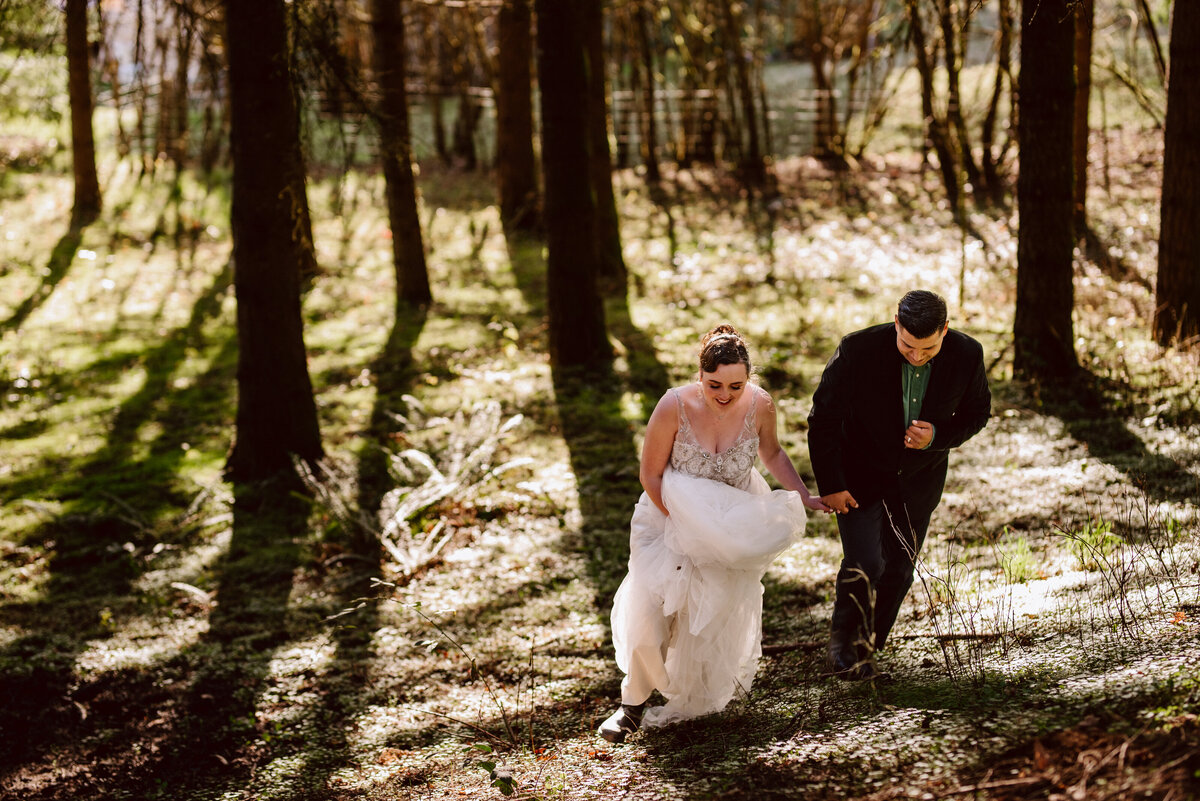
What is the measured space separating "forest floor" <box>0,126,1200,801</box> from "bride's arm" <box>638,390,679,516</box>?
3.75ft

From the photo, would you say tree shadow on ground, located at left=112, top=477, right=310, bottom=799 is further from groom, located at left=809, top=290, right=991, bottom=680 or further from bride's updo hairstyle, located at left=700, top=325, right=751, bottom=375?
groom, located at left=809, top=290, right=991, bottom=680

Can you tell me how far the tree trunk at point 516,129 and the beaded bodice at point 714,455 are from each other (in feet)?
46.2

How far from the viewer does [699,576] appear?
4.42 meters

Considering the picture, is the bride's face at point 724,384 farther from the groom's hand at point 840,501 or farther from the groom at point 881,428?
the groom's hand at point 840,501

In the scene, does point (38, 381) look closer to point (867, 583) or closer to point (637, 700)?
point (637, 700)

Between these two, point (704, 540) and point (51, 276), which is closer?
point (704, 540)

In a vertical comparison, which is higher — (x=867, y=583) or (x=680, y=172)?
(x=680, y=172)

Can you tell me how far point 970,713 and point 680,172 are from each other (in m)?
20.7

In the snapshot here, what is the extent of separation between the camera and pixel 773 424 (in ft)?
15.2

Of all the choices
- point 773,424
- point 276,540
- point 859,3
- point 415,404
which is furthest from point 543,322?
point 859,3

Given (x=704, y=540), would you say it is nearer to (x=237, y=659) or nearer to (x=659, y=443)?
(x=659, y=443)

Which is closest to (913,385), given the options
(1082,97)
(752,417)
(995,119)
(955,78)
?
(752,417)

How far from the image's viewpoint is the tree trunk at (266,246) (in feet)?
25.4

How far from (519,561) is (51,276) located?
40.7ft
